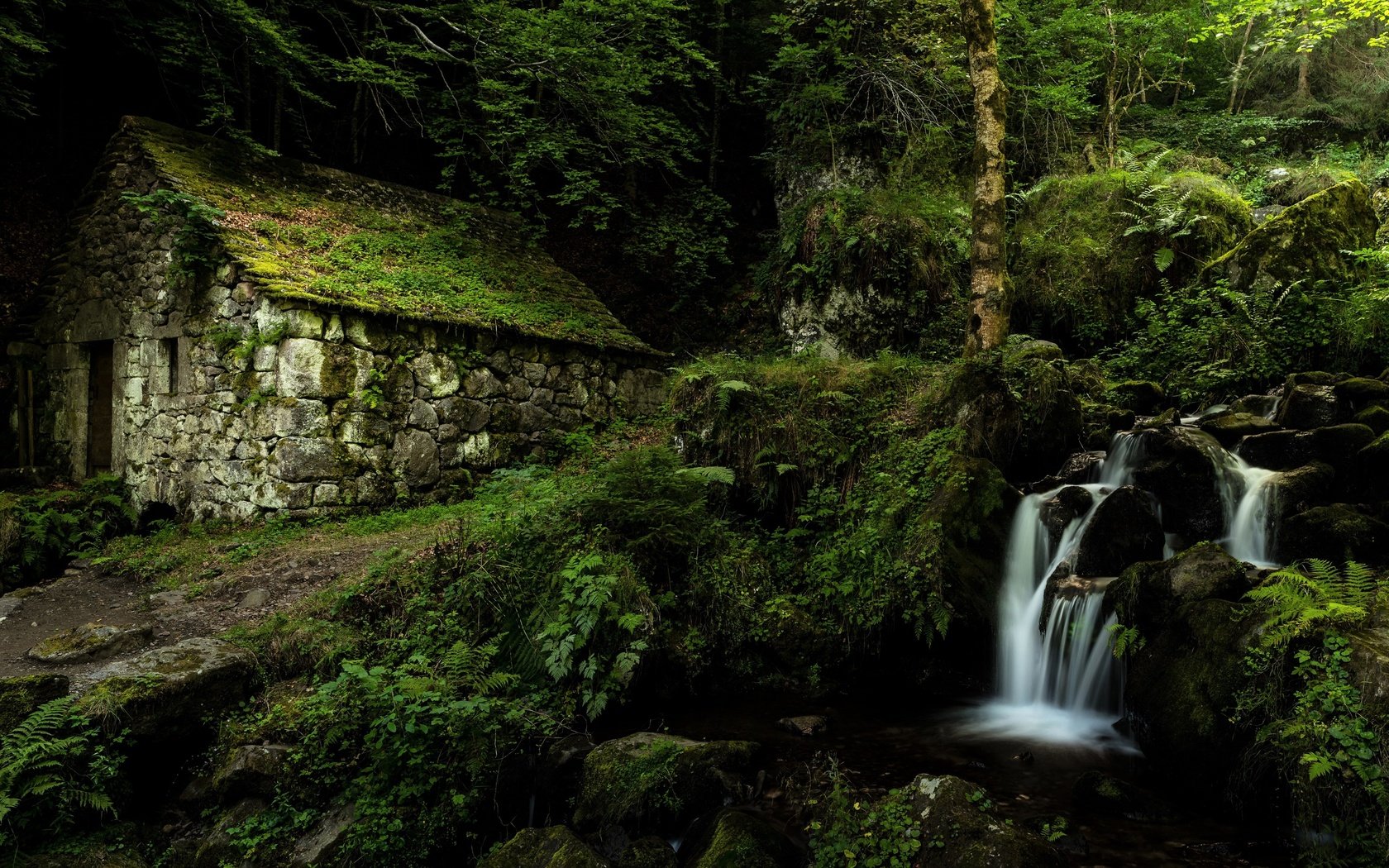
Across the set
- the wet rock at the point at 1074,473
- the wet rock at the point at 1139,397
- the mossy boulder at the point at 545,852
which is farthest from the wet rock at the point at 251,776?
the wet rock at the point at 1139,397

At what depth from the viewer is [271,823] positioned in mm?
4535

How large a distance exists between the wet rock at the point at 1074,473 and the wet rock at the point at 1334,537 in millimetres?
1636

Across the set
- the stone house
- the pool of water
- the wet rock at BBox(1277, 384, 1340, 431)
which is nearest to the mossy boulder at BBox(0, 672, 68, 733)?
the pool of water

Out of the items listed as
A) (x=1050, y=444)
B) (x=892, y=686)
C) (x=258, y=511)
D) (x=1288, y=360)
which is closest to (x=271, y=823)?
(x=892, y=686)

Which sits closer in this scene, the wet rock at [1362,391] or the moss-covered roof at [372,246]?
the wet rock at [1362,391]

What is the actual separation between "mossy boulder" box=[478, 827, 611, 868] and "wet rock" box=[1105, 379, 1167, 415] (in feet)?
22.5

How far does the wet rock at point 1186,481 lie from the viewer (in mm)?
5836

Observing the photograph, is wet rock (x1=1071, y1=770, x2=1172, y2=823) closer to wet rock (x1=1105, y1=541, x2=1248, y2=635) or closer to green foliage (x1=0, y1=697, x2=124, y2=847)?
wet rock (x1=1105, y1=541, x2=1248, y2=635)

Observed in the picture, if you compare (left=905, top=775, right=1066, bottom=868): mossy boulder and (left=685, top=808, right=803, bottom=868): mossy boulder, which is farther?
(left=685, top=808, right=803, bottom=868): mossy boulder

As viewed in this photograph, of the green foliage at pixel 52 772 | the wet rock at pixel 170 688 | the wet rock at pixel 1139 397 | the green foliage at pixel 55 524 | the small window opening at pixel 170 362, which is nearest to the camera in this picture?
the green foliage at pixel 52 772

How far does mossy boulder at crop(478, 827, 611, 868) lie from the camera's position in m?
3.90

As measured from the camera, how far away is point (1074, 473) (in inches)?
271

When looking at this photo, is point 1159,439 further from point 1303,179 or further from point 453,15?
point 453,15

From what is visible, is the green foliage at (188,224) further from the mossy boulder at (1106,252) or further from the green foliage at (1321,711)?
the green foliage at (1321,711)
